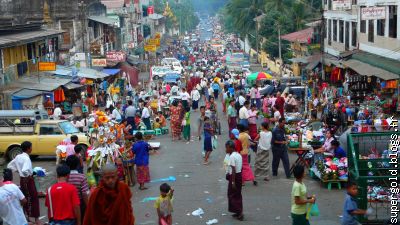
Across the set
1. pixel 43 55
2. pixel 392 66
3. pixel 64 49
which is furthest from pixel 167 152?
pixel 64 49

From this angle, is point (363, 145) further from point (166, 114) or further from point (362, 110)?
point (166, 114)

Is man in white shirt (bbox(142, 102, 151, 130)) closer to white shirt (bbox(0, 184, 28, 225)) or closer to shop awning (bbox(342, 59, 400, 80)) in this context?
shop awning (bbox(342, 59, 400, 80))

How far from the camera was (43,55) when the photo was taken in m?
36.8

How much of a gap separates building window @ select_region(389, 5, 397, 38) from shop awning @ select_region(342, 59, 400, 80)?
1.82m

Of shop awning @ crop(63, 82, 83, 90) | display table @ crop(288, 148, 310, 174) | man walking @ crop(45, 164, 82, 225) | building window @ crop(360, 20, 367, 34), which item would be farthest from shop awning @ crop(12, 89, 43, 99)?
man walking @ crop(45, 164, 82, 225)

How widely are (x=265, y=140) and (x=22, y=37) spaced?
1832cm

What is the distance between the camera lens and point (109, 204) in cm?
712

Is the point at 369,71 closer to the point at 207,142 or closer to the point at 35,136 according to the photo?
the point at 207,142

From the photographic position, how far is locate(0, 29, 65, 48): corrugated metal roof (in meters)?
27.7

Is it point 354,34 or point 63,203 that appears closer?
point 63,203

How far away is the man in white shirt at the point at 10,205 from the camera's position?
→ 394 inches

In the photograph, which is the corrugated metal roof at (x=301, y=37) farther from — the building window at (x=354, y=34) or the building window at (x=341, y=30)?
the building window at (x=354, y=34)

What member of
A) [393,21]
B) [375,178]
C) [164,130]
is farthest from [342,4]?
[375,178]

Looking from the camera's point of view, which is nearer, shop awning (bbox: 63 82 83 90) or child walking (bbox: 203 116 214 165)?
child walking (bbox: 203 116 214 165)
